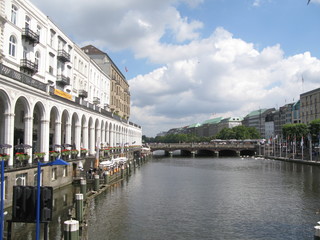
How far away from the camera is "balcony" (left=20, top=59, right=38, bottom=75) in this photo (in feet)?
130

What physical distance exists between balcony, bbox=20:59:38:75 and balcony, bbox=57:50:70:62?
9.01m

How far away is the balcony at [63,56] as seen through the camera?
5122 cm

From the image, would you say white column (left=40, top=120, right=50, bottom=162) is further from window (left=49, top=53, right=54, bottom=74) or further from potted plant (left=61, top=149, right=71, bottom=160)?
window (left=49, top=53, right=54, bottom=74)

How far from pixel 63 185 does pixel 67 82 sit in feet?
69.5

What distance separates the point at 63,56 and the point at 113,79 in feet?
137

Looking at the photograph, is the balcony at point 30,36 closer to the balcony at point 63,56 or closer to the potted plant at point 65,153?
the balcony at point 63,56

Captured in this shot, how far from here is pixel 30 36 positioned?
1567 inches

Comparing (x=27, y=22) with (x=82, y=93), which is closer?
(x=27, y=22)

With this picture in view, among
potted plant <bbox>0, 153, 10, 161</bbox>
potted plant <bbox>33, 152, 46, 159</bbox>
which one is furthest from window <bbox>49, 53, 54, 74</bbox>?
potted plant <bbox>0, 153, 10, 161</bbox>

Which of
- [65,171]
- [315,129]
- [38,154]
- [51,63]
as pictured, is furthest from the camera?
[315,129]

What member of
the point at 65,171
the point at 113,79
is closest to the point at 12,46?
the point at 65,171

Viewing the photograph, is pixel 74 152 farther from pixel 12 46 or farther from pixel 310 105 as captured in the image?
pixel 310 105

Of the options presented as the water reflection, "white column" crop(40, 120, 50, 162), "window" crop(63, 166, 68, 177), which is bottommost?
the water reflection

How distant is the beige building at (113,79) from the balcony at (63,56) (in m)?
35.4
